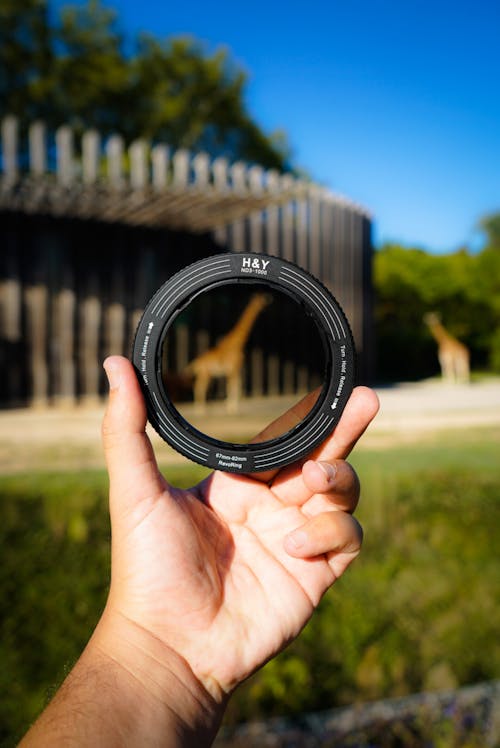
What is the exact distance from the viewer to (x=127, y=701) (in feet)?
4.05

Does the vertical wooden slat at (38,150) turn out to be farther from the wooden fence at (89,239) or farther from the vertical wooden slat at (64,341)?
the vertical wooden slat at (64,341)

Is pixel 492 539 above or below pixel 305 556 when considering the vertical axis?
below

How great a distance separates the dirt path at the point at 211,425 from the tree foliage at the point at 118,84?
14876 millimetres

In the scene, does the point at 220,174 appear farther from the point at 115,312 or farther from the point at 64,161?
the point at 115,312

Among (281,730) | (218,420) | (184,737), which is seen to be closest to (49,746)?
(184,737)

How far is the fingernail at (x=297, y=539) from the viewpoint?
4.74 ft

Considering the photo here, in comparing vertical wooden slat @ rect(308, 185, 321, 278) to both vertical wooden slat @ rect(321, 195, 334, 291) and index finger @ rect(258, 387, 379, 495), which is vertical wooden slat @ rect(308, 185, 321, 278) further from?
index finger @ rect(258, 387, 379, 495)

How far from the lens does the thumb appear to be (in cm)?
139

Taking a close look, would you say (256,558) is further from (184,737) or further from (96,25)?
(96,25)

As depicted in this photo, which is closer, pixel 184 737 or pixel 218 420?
pixel 184 737

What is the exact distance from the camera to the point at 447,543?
13.4 feet

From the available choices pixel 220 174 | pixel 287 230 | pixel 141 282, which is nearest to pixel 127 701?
pixel 220 174

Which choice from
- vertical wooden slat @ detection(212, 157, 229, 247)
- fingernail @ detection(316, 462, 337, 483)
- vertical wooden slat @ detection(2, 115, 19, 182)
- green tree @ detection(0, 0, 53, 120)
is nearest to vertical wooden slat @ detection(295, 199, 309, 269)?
vertical wooden slat @ detection(212, 157, 229, 247)

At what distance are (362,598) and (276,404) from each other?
7156 millimetres
